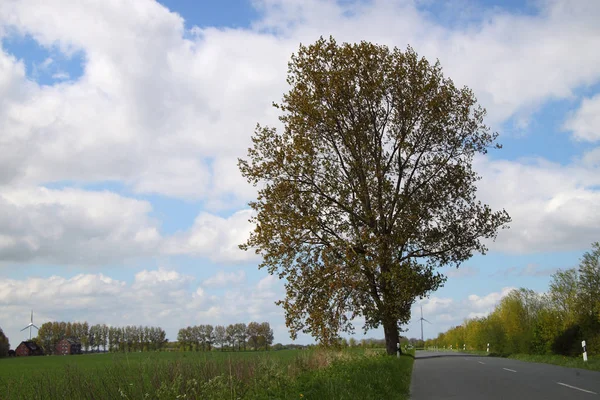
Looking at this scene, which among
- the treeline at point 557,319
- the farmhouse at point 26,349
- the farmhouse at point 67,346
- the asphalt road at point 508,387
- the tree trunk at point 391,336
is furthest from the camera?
the farmhouse at point 67,346

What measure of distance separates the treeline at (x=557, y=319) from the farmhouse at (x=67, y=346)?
91.3 m

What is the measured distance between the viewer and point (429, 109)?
23.5 m

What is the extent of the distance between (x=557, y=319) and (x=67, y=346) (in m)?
104

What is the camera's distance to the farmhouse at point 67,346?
113500 mm

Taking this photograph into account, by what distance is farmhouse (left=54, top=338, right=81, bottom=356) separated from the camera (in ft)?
372

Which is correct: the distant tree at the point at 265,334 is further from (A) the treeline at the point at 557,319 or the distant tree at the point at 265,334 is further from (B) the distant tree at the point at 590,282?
(B) the distant tree at the point at 590,282

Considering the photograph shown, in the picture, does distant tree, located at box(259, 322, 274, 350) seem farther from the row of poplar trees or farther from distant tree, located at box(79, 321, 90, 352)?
distant tree, located at box(79, 321, 90, 352)

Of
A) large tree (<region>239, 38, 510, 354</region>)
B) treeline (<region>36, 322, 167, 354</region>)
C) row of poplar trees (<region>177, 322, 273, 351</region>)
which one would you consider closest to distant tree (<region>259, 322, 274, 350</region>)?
row of poplar trees (<region>177, 322, 273, 351</region>)

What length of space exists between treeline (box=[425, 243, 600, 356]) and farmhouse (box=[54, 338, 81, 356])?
91.3 meters

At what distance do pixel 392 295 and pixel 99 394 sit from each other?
42.5 ft

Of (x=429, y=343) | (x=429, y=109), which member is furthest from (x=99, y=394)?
(x=429, y=343)

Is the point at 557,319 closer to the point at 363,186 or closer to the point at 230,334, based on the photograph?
the point at 363,186

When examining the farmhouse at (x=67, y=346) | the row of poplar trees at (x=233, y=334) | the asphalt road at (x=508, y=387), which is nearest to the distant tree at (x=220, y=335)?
the row of poplar trees at (x=233, y=334)

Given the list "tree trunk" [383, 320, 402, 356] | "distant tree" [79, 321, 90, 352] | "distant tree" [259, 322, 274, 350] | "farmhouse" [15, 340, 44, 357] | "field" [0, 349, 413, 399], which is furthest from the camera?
"distant tree" [79, 321, 90, 352]
